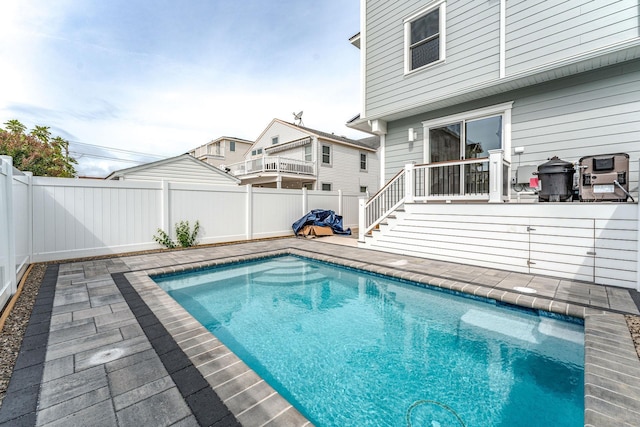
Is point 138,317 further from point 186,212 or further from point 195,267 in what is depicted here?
point 186,212

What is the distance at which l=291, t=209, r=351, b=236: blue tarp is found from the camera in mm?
9789

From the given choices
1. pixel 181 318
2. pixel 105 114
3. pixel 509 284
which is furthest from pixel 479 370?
pixel 105 114

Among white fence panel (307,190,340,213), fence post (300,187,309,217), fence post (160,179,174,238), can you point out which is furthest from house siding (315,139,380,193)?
fence post (160,179,174,238)

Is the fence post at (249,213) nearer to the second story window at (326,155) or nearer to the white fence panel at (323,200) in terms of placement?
the white fence panel at (323,200)

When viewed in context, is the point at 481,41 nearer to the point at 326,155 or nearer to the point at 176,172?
the point at 326,155

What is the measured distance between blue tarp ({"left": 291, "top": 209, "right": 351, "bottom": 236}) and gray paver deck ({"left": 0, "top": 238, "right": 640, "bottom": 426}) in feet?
18.8

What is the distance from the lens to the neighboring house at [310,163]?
650 inches

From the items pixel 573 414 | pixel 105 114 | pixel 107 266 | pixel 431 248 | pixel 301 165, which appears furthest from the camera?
pixel 105 114

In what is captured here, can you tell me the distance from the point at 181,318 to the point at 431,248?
4.94 meters

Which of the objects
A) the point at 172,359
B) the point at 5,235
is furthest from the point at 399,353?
the point at 5,235

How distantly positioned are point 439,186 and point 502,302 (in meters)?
3.61

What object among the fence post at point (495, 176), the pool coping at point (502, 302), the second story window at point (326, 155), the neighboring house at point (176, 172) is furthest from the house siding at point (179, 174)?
the fence post at point (495, 176)

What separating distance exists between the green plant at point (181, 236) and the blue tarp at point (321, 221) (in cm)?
344

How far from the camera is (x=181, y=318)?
9.70 ft
